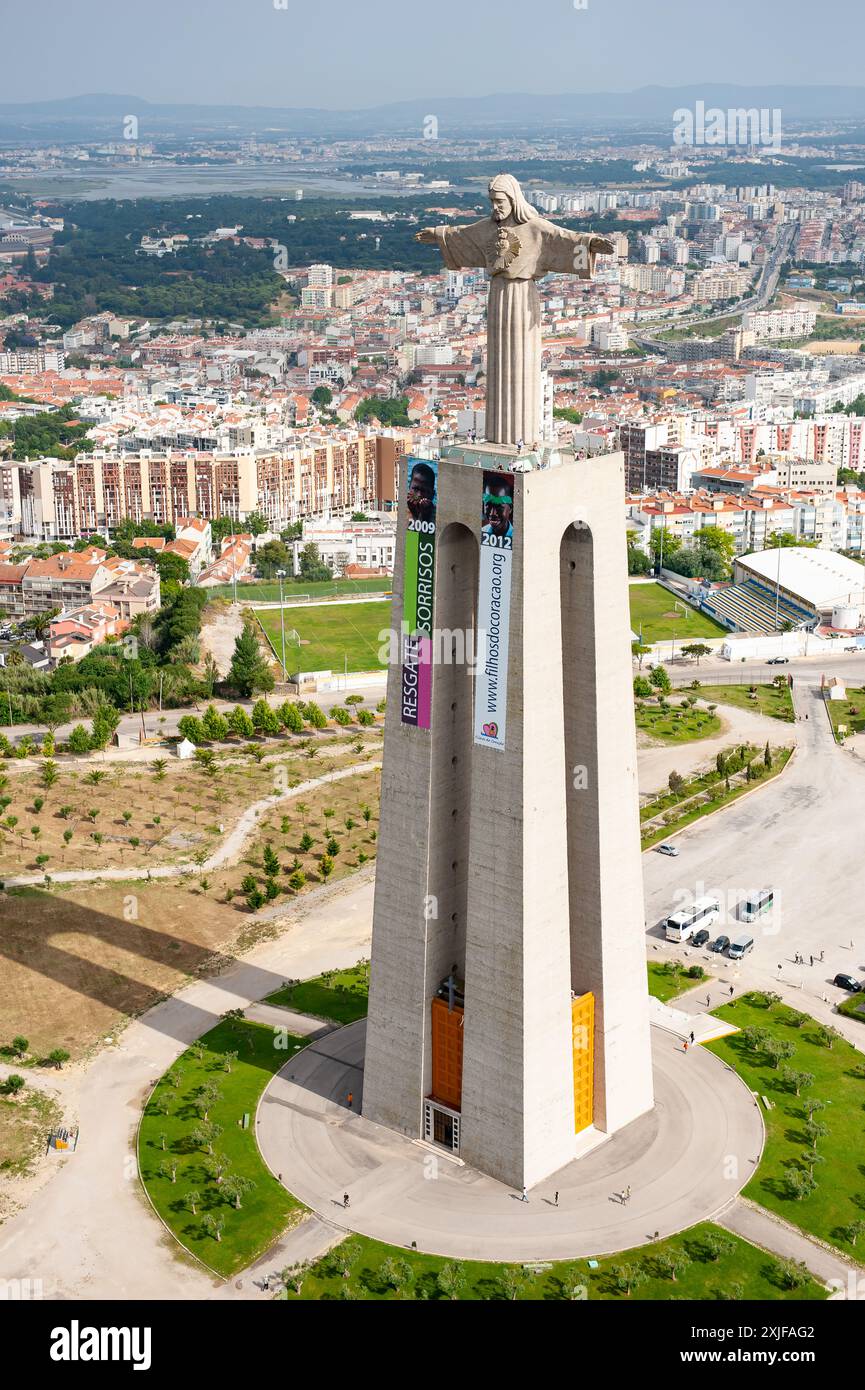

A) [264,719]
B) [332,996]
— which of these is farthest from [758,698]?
[332,996]

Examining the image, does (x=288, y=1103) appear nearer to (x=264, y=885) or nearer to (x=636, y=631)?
(x=264, y=885)

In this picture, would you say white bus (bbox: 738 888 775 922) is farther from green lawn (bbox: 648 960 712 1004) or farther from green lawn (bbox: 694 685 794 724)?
green lawn (bbox: 694 685 794 724)

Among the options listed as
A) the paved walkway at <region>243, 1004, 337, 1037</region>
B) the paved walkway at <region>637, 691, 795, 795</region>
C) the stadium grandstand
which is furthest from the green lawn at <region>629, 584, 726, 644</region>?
the paved walkway at <region>243, 1004, 337, 1037</region>

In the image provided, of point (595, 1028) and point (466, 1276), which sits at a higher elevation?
point (595, 1028)

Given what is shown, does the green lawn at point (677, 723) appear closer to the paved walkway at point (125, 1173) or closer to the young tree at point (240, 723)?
the young tree at point (240, 723)

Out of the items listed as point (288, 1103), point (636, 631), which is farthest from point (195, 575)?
point (288, 1103)

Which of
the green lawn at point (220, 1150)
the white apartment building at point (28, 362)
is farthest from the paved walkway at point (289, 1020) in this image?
the white apartment building at point (28, 362)
